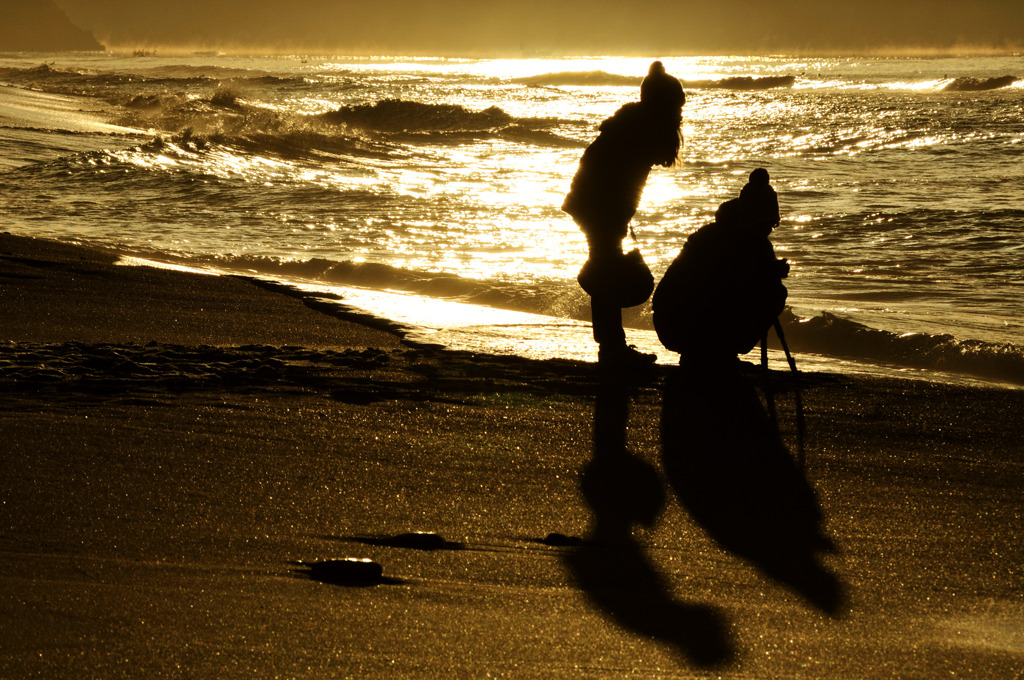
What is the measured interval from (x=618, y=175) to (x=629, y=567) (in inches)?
96.6

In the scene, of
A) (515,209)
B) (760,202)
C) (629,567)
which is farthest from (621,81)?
(629,567)

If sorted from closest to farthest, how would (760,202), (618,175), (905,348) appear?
1. (760,202)
2. (618,175)
3. (905,348)

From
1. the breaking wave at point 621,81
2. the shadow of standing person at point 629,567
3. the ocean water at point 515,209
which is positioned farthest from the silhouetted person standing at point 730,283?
the breaking wave at point 621,81

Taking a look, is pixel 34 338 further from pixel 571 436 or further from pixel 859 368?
pixel 859 368

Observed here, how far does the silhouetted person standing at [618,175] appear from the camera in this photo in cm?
502

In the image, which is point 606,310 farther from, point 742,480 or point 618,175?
point 742,480

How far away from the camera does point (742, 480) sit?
3801 mm

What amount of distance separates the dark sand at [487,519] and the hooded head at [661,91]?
1188 millimetres

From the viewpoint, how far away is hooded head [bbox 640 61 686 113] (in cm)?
498

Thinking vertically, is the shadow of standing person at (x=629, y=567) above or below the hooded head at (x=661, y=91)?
below

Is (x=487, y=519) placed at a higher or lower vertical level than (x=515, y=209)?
higher

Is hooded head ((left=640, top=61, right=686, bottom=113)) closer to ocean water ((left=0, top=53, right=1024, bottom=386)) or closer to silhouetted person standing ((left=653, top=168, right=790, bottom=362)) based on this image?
silhouetted person standing ((left=653, top=168, right=790, bottom=362))

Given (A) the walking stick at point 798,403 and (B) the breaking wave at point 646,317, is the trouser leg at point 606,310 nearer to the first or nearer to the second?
(A) the walking stick at point 798,403

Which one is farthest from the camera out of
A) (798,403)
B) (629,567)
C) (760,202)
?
(760,202)
